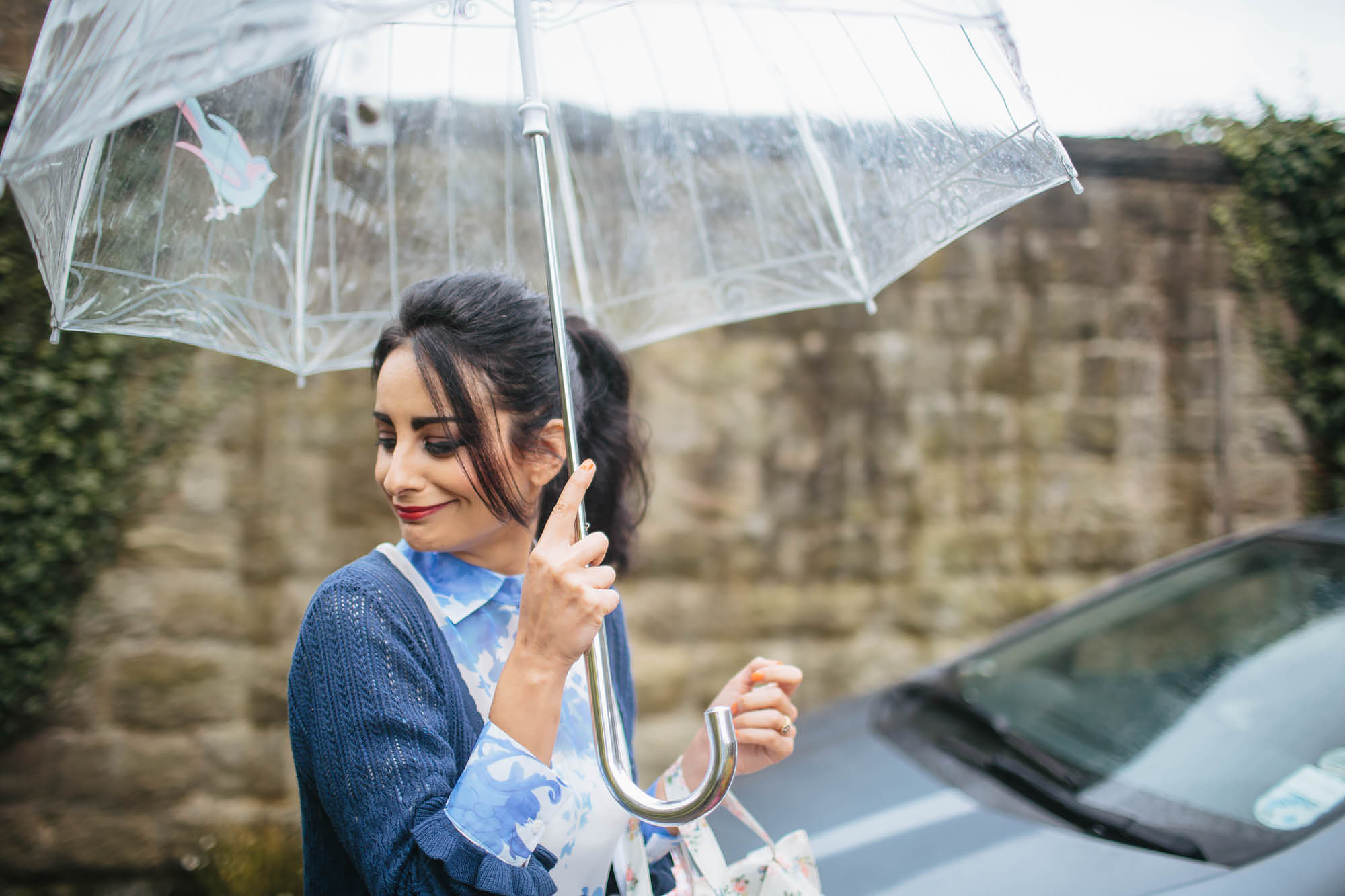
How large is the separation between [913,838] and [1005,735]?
18.5 inches

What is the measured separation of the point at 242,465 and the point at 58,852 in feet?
5.13

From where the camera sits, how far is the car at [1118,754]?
1.52 metres

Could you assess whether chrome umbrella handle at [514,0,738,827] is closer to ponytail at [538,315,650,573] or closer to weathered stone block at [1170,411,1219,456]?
ponytail at [538,315,650,573]

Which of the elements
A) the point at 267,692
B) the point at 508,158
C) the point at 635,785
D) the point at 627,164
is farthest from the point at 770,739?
the point at 267,692

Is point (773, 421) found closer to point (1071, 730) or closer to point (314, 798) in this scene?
point (1071, 730)

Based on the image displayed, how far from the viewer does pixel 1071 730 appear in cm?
200

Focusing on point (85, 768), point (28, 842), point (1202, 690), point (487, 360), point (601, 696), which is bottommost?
point (28, 842)

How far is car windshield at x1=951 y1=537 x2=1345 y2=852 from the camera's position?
5.36 feet

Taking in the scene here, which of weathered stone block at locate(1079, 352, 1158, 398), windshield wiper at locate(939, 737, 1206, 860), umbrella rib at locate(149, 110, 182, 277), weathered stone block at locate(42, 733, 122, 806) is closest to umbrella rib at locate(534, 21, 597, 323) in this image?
umbrella rib at locate(149, 110, 182, 277)

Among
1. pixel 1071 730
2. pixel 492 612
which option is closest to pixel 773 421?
pixel 1071 730

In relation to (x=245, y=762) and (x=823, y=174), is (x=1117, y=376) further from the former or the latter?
(x=245, y=762)

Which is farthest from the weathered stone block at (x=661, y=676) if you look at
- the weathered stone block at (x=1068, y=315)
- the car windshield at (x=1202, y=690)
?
the weathered stone block at (x=1068, y=315)

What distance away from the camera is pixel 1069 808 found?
1705 millimetres

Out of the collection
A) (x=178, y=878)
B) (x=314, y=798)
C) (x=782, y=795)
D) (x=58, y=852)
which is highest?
(x=314, y=798)
